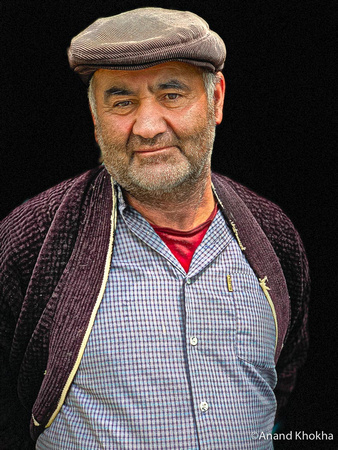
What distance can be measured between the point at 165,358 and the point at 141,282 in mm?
231

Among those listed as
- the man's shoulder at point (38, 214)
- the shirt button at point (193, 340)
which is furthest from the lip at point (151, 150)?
the shirt button at point (193, 340)

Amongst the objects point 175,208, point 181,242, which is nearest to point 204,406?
point 181,242

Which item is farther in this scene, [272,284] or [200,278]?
[272,284]

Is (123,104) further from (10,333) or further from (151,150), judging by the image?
(10,333)

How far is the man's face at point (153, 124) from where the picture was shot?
183 cm

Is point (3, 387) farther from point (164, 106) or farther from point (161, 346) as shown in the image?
point (164, 106)

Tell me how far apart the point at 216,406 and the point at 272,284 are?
1.45 feet

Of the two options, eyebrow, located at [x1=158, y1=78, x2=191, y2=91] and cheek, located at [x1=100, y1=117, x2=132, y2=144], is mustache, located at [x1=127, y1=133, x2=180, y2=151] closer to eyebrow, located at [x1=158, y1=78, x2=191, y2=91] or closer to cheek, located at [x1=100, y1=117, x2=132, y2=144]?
cheek, located at [x1=100, y1=117, x2=132, y2=144]

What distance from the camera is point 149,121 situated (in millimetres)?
1813

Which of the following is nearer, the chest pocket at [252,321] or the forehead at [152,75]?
the forehead at [152,75]

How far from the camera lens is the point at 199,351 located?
6.18 feet

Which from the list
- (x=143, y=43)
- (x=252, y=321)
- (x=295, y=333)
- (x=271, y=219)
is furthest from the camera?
(x=295, y=333)

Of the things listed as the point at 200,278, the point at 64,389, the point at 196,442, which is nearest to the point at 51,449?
the point at 64,389

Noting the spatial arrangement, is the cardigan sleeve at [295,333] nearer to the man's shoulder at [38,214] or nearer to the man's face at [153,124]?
the man's face at [153,124]
